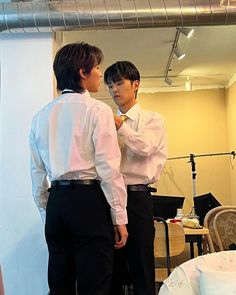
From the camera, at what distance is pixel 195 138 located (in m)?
5.83

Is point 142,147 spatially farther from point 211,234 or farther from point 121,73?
point 211,234

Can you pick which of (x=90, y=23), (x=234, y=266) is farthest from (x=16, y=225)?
(x=234, y=266)

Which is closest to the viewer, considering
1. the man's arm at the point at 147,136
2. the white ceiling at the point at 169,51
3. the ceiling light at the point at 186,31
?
the man's arm at the point at 147,136

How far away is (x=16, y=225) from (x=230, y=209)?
5.71 feet

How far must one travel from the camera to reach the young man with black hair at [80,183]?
1.45 m

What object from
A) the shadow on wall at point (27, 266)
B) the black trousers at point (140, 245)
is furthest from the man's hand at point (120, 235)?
the shadow on wall at point (27, 266)

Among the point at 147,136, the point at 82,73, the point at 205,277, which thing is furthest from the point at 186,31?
the point at 205,277

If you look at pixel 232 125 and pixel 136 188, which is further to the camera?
pixel 232 125

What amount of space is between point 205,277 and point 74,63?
38.5 inches

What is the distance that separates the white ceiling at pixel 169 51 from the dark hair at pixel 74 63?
1817 mm

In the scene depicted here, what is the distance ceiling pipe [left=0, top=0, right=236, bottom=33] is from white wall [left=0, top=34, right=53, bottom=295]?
0.20m

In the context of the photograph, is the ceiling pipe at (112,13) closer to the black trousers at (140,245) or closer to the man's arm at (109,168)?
the man's arm at (109,168)

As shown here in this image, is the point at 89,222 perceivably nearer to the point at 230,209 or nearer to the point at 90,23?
the point at 90,23

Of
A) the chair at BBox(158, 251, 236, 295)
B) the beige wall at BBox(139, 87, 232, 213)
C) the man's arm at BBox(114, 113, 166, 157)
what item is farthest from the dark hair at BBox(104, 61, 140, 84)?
the beige wall at BBox(139, 87, 232, 213)
